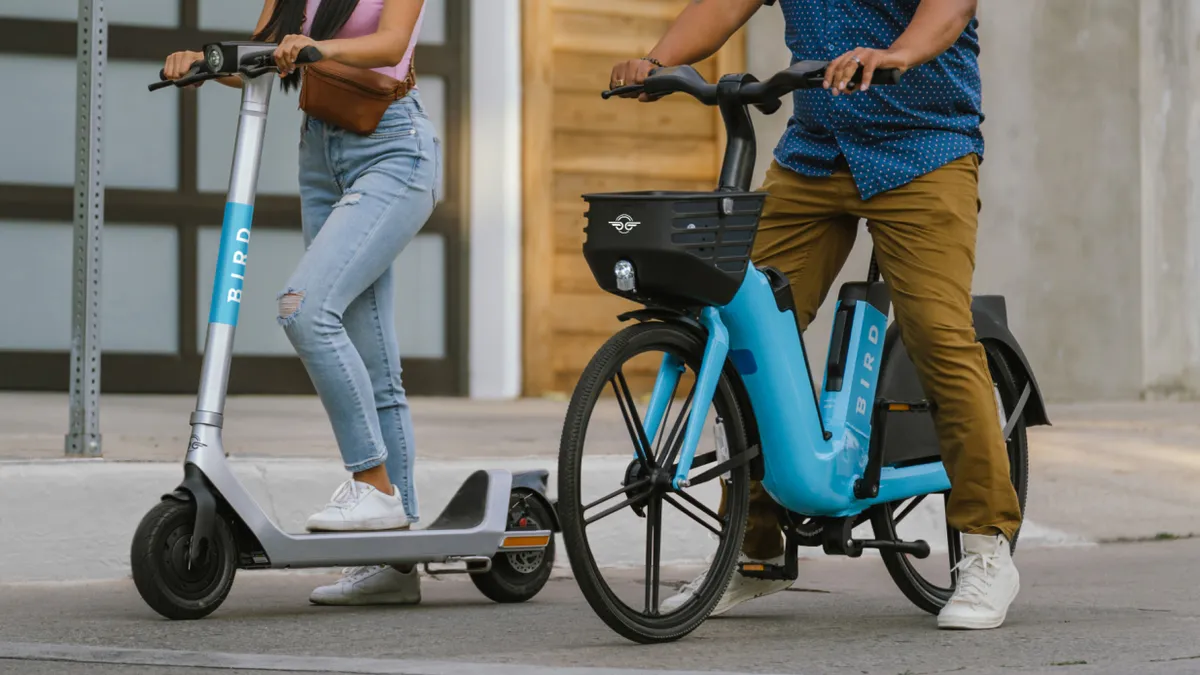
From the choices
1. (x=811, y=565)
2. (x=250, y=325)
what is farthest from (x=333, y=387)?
(x=250, y=325)

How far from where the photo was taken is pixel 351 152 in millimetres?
3938

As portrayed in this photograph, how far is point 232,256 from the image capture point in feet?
12.3

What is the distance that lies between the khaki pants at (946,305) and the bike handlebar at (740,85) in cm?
32

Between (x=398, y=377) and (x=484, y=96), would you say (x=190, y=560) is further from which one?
(x=484, y=96)

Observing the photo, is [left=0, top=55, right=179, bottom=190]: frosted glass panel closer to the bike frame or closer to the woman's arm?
the woman's arm

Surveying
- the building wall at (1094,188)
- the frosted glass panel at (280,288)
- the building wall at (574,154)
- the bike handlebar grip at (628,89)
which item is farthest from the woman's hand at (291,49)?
the building wall at (1094,188)

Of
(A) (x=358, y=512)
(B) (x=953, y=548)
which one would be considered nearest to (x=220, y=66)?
(A) (x=358, y=512)

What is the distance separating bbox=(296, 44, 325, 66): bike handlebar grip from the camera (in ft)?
11.7

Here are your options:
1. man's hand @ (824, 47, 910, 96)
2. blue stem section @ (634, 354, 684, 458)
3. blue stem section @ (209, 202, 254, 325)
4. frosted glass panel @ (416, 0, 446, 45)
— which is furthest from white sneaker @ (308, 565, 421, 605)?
frosted glass panel @ (416, 0, 446, 45)

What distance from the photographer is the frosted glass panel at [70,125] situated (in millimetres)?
8258

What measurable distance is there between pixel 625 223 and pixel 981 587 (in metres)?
1.09

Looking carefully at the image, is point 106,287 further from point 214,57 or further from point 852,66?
point 852,66

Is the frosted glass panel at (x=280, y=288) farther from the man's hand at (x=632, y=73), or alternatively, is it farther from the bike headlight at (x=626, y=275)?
the bike headlight at (x=626, y=275)

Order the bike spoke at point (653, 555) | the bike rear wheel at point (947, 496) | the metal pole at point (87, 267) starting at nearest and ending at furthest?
1. the bike spoke at point (653, 555)
2. the bike rear wheel at point (947, 496)
3. the metal pole at point (87, 267)
